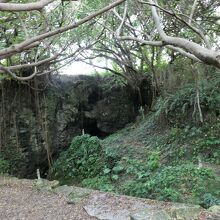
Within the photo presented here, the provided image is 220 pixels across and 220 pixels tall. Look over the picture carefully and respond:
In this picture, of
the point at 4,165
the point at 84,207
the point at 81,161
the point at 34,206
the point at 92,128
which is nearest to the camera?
the point at 84,207

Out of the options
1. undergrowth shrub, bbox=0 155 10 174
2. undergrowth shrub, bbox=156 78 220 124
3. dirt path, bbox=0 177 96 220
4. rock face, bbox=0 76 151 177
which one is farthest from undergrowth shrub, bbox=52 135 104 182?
dirt path, bbox=0 177 96 220

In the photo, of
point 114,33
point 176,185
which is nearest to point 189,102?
point 176,185

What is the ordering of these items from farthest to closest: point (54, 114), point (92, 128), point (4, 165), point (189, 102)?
point (92, 128) < point (54, 114) < point (4, 165) < point (189, 102)

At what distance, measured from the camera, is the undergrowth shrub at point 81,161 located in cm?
928

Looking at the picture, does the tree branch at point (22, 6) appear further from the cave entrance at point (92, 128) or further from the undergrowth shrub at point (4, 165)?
the cave entrance at point (92, 128)

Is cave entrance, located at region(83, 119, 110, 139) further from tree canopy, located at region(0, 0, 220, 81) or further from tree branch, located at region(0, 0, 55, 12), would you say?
tree branch, located at region(0, 0, 55, 12)

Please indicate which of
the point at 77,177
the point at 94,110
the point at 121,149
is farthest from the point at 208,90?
the point at 94,110

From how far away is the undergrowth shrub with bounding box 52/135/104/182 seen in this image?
928 centimetres

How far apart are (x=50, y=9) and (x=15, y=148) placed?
5.08 metres

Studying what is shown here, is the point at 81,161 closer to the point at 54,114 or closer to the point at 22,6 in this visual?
the point at 54,114

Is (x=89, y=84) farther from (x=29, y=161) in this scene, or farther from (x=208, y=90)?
(x=208, y=90)

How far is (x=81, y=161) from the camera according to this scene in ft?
32.1

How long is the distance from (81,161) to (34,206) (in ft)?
13.8

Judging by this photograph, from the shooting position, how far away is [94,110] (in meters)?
12.9
